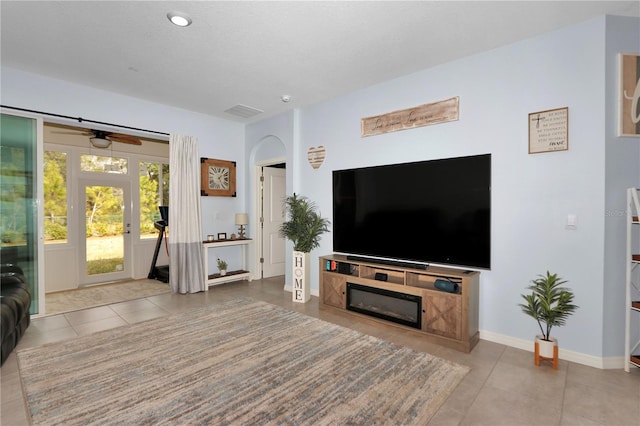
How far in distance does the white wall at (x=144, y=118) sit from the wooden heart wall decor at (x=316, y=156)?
1816 mm

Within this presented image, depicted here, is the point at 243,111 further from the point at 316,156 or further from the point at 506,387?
the point at 506,387

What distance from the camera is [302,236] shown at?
465 centimetres

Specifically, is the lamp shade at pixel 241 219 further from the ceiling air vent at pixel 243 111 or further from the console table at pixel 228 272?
the ceiling air vent at pixel 243 111

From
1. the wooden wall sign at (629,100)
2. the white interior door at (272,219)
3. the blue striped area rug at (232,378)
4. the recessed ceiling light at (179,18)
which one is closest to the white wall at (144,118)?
the white interior door at (272,219)

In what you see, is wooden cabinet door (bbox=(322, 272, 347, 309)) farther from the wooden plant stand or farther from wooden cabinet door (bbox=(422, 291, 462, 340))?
the wooden plant stand

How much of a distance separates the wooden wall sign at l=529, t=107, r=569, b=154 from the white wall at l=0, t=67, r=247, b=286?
475 centimetres

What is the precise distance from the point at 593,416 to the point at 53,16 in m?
5.13

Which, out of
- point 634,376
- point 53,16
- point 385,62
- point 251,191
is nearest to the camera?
point 634,376

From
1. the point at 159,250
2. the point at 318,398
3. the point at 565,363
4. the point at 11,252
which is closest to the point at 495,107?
the point at 565,363

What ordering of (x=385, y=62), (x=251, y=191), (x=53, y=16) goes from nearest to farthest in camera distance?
(x=53, y=16)
(x=385, y=62)
(x=251, y=191)

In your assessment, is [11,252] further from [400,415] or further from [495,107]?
[495,107]

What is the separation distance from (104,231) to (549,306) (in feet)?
22.1

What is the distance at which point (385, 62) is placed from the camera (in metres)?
3.50

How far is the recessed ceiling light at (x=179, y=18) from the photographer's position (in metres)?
2.63
